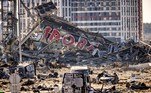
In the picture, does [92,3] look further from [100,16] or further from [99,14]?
[100,16]

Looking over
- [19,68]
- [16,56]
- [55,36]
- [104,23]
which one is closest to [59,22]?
[55,36]

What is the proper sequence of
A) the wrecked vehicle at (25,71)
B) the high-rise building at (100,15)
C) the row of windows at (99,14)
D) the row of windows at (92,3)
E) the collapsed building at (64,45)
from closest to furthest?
the wrecked vehicle at (25,71)
the collapsed building at (64,45)
the high-rise building at (100,15)
the row of windows at (99,14)
the row of windows at (92,3)

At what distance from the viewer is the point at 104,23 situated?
151250mm

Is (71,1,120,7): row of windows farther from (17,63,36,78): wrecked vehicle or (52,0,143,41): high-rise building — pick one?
(17,63,36,78): wrecked vehicle

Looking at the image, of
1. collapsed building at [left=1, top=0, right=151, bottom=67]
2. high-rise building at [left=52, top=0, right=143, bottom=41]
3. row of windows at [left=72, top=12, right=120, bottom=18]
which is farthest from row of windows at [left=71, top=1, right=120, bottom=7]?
collapsed building at [left=1, top=0, right=151, bottom=67]

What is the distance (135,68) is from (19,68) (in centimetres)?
1551

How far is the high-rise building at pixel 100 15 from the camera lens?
151 metres

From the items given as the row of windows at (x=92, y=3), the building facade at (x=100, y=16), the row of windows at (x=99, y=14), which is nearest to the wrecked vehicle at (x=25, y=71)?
the building facade at (x=100, y=16)

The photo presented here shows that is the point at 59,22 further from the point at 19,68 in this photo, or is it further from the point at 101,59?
the point at 19,68

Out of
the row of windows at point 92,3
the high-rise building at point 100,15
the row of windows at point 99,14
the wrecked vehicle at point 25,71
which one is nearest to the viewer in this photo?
the wrecked vehicle at point 25,71

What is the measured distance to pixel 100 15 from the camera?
152 m

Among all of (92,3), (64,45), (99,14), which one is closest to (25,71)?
(64,45)

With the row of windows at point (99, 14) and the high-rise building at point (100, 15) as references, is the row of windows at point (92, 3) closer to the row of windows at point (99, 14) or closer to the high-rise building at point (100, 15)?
the high-rise building at point (100, 15)

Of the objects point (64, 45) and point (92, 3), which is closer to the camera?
point (64, 45)
